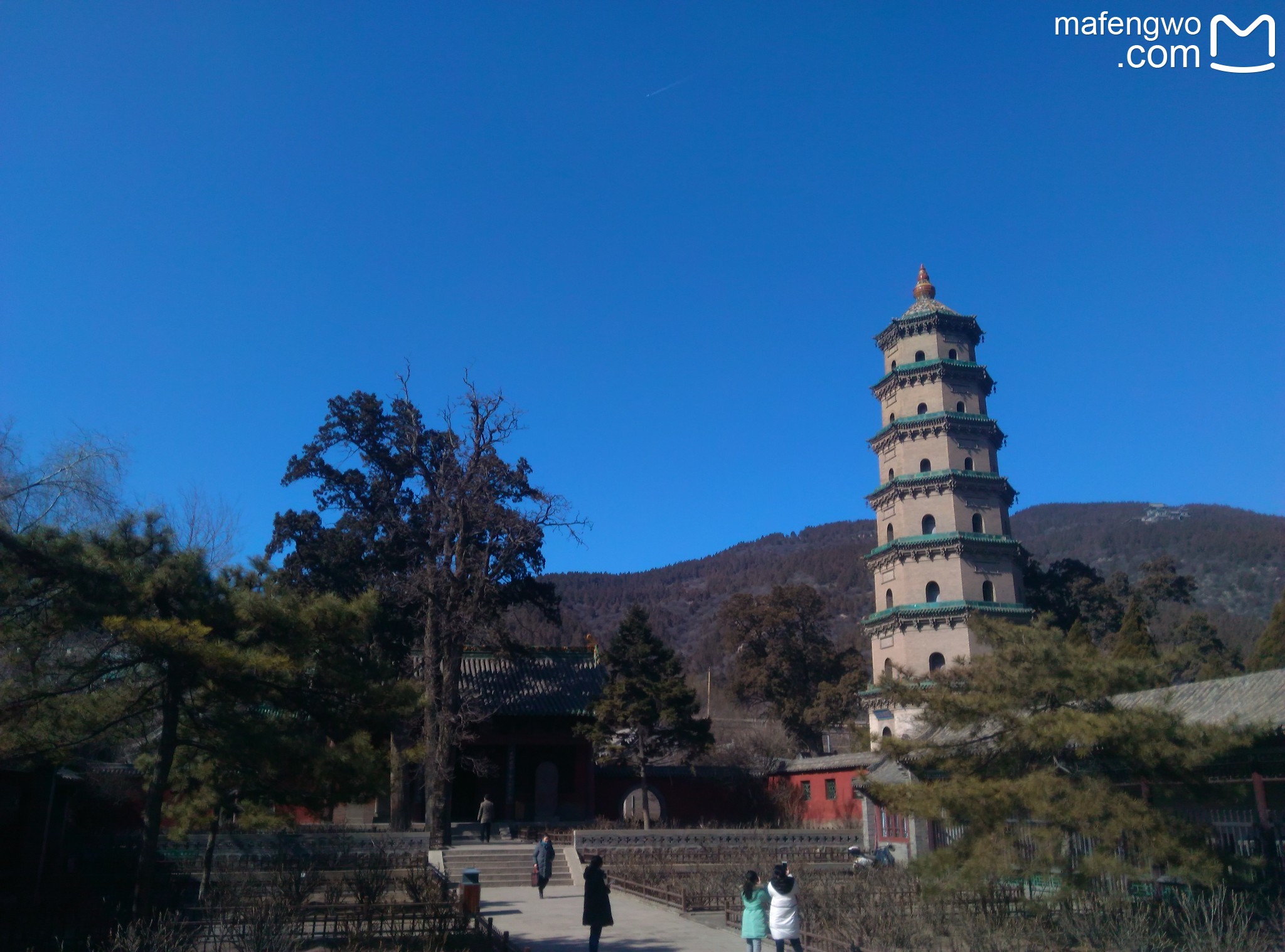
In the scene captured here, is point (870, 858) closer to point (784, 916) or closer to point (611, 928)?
point (611, 928)

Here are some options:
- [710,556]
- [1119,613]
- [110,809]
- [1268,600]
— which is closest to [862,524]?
[710,556]

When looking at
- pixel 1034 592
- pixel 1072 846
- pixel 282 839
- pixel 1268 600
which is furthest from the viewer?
pixel 1268 600

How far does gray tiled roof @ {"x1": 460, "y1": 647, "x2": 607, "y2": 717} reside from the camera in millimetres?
32719

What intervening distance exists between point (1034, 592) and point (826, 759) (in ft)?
51.7

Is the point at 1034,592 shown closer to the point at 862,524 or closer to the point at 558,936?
the point at 558,936

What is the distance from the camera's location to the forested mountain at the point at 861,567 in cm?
12488

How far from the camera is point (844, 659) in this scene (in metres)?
46.4

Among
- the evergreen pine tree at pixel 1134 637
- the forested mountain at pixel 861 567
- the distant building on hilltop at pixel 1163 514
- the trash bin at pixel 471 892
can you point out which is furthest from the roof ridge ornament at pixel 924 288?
the distant building on hilltop at pixel 1163 514

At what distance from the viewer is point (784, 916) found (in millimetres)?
10883

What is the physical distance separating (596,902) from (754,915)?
1886 mm

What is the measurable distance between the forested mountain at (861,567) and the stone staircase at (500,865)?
74810 millimetres

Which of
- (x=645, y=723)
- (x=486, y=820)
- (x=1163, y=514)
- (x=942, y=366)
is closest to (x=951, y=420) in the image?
(x=942, y=366)

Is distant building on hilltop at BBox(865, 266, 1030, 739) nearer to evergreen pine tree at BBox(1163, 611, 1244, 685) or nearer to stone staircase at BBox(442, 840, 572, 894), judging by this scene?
evergreen pine tree at BBox(1163, 611, 1244, 685)

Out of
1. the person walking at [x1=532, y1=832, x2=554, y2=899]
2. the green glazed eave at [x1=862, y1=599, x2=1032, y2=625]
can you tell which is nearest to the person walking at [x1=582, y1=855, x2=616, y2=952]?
the person walking at [x1=532, y1=832, x2=554, y2=899]
